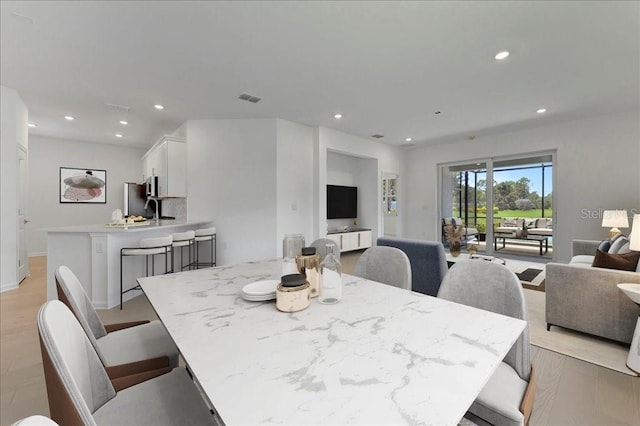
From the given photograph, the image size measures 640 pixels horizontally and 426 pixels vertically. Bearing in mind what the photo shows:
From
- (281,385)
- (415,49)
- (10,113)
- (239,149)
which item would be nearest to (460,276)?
(281,385)

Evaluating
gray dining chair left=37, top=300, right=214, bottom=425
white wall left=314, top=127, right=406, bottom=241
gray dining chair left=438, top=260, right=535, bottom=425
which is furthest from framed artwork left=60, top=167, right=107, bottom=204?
gray dining chair left=438, top=260, right=535, bottom=425

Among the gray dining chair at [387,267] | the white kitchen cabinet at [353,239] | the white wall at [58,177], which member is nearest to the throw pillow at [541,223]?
the white kitchen cabinet at [353,239]

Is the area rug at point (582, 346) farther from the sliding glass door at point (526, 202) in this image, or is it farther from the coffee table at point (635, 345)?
the sliding glass door at point (526, 202)

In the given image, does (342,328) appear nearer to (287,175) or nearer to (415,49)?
(415,49)

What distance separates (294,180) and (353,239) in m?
2.34

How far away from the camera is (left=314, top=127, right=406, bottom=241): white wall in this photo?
546cm

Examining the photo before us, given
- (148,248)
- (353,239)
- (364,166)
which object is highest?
(364,166)

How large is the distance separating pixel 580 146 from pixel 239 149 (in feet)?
20.9

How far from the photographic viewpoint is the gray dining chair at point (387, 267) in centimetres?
174

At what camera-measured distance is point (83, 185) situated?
677 cm

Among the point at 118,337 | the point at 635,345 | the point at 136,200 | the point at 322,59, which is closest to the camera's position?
the point at 118,337

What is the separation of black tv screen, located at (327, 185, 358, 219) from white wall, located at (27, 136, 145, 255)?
5.26 metres

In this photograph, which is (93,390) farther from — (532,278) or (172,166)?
(532,278)

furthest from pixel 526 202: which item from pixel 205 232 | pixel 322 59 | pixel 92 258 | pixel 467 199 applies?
pixel 92 258
